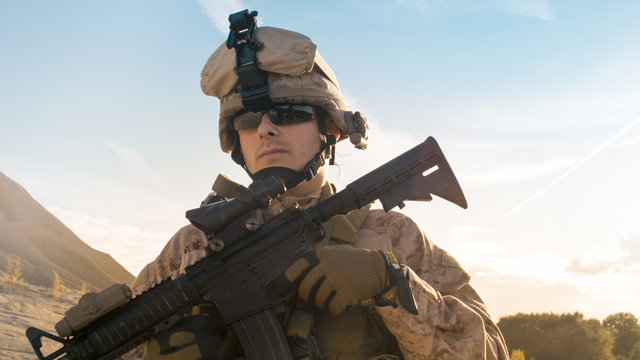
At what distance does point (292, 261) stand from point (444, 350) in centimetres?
105

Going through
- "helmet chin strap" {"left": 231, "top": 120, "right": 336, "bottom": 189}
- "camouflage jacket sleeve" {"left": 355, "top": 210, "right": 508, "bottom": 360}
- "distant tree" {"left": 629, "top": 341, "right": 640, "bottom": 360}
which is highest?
"helmet chin strap" {"left": 231, "top": 120, "right": 336, "bottom": 189}

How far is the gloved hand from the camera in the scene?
274cm

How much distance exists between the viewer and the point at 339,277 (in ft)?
8.98

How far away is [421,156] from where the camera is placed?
9.95 ft

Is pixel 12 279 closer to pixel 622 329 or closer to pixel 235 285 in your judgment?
pixel 235 285

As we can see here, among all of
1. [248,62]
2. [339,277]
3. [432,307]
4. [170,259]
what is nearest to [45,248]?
[170,259]

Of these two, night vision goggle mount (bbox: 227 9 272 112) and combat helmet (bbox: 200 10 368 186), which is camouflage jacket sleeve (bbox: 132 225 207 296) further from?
night vision goggle mount (bbox: 227 9 272 112)

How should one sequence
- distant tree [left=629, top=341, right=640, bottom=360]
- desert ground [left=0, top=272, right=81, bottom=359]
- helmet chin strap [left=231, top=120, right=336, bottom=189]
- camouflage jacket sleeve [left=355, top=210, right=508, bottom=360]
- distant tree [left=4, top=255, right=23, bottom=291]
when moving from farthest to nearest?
distant tree [left=4, top=255, right=23, bottom=291] → distant tree [left=629, top=341, right=640, bottom=360] → desert ground [left=0, top=272, right=81, bottom=359] → helmet chin strap [left=231, top=120, right=336, bottom=189] → camouflage jacket sleeve [left=355, top=210, right=508, bottom=360]

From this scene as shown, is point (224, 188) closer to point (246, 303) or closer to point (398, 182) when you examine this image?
point (246, 303)

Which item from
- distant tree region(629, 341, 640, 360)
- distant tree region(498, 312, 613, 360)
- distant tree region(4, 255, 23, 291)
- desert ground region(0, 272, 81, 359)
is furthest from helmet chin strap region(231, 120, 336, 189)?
distant tree region(629, 341, 640, 360)

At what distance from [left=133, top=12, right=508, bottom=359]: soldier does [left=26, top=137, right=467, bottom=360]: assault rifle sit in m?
0.12

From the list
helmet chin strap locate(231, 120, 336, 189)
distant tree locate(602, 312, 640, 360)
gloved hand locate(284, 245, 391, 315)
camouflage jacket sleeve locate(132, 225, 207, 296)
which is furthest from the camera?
distant tree locate(602, 312, 640, 360)

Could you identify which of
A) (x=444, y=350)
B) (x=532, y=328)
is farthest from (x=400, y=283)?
(x=532, y=328)

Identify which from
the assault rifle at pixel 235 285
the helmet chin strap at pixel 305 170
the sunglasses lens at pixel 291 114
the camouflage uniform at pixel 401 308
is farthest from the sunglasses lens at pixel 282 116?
the assault rifle at pixel 235 285
